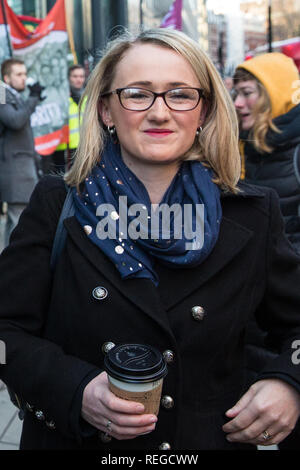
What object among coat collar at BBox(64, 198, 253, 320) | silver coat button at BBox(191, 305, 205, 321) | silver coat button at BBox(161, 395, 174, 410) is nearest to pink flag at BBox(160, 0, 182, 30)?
coat collar at BBox(64, 198, 253, 320)

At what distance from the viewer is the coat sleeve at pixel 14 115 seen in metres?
5.12

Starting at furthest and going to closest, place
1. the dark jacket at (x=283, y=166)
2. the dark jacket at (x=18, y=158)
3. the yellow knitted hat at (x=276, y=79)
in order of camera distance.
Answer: the dark jacket at (x=18, y=158), the yellow knitted hat at (x=276, y=79), the dark jacket at (x=283, y=166)

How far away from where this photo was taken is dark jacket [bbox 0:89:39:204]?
17.6ft

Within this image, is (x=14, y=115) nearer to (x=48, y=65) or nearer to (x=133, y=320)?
(x=48, y=65)

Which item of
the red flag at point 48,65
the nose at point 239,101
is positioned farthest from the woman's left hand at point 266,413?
the red flag at point 48,65

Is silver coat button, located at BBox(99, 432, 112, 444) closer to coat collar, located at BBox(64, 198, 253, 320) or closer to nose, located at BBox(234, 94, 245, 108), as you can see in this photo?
coat collar, located at BBox(64, 198, 253, 320)

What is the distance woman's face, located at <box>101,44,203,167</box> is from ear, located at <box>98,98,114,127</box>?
74mm

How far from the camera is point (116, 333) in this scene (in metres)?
1.48

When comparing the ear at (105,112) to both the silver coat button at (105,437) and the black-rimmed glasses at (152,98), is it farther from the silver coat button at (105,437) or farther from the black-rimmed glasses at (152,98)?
the silver coat button at (105,437)

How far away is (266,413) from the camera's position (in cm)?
140

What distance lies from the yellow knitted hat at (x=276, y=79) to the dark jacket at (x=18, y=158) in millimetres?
2808

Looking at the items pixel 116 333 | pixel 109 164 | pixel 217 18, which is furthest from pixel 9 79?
pixel 217 18

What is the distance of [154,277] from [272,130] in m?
1.81

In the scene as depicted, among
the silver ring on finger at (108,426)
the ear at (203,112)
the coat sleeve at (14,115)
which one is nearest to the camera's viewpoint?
the silver ring on finger at (108,426)
